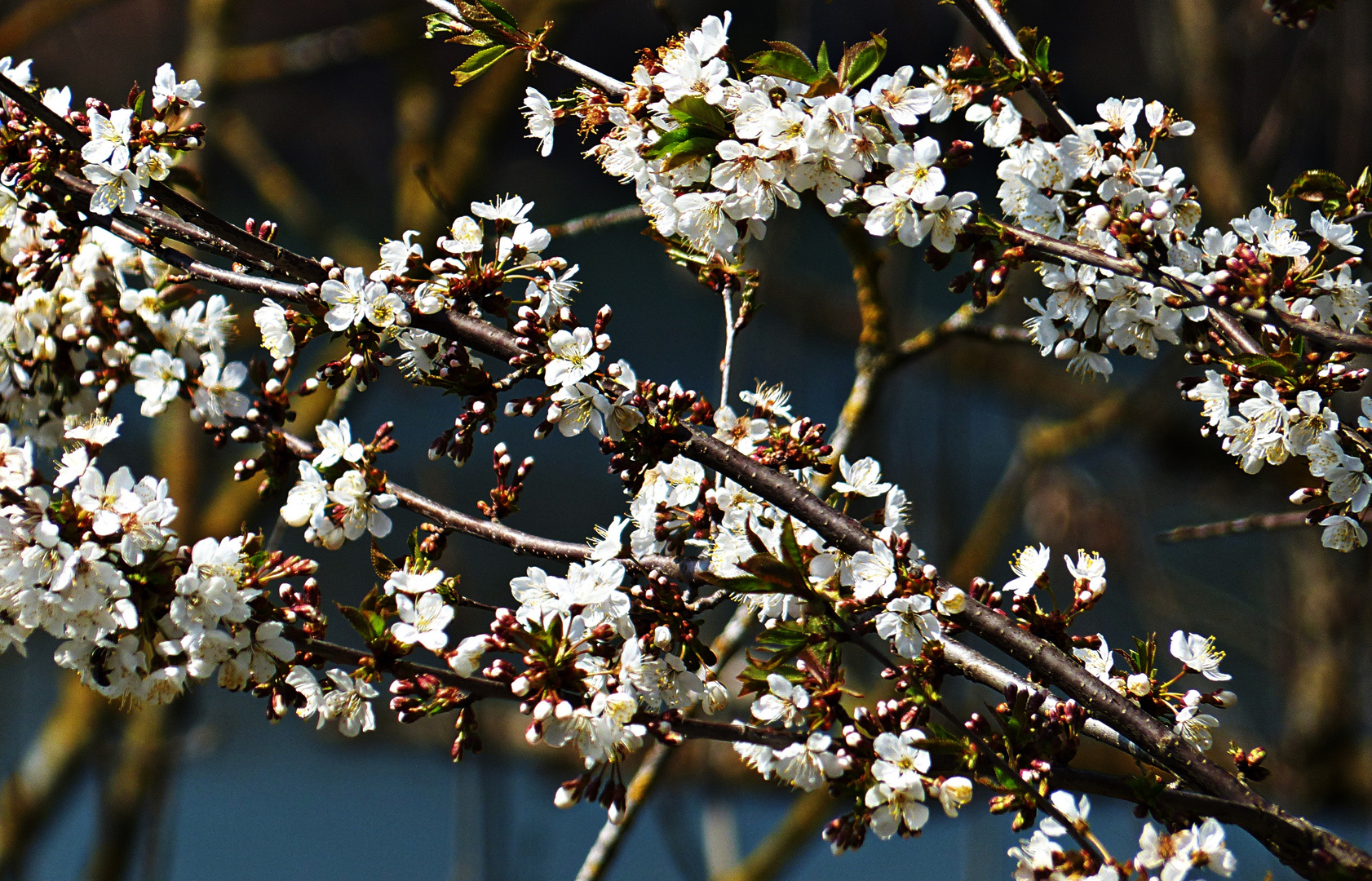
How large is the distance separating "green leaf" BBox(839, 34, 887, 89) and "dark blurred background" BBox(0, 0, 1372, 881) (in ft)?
2.03

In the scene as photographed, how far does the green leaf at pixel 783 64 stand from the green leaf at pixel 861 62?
0.02 meters

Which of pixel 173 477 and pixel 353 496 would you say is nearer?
pixel 353 496

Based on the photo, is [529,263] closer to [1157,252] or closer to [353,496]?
[353,496]

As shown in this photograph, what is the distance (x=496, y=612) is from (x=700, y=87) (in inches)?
13.4

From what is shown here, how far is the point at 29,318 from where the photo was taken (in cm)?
80

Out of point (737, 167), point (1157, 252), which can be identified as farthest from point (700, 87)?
point (1157, 252)

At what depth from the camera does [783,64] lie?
0.61 m

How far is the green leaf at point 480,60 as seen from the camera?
2.32ft

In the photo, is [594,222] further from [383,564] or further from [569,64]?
[383,564]

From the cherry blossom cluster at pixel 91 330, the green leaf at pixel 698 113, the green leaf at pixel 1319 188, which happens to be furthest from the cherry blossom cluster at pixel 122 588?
the green leaf at pixel 1319 188

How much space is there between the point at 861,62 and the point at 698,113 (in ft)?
0.36

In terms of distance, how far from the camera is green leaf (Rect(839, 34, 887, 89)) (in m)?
0.63

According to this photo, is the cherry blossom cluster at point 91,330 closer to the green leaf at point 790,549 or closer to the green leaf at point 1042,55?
the green leaf at point 790,549

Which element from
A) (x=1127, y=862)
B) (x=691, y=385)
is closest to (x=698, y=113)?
(x=1127, y=862)
